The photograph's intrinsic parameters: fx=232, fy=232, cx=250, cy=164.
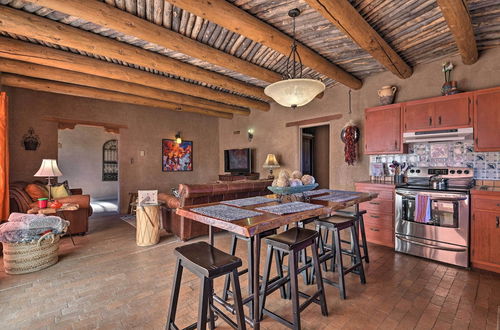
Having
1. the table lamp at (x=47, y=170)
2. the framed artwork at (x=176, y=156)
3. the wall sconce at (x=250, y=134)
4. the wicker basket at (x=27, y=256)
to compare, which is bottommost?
the wicker basket at (x=27, y=256)

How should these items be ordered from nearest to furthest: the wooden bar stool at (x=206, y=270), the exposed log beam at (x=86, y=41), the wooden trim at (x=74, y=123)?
1. the wooden bar stool at (x=206, y=270)
2. the exposed log beam at (x=86, y=41)
3. the wooden trim at (x=74, y=123)

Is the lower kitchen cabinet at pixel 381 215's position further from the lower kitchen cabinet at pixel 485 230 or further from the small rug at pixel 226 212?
the small rug at pixel 226 212

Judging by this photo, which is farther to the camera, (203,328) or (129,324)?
(129,324)

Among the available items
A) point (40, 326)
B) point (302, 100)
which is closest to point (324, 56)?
point (302, 100)

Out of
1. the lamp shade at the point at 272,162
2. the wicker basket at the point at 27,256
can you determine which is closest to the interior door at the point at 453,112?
the lamp shade at the point at 272,162

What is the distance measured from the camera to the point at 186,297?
7.18 feet

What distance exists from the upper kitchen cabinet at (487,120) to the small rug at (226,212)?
3238 millimetres

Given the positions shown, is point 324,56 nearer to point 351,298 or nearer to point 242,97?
point 242,97

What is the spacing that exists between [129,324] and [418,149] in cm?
445

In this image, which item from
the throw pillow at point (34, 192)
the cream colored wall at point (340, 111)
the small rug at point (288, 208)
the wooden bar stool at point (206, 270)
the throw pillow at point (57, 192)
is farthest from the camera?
the throw pillow at point (57, 192)

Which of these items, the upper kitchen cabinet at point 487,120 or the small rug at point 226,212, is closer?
the small rug at point 226,212

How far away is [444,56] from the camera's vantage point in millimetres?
3531

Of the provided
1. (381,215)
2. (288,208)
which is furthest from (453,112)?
(288,208)

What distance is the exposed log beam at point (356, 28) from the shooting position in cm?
215
